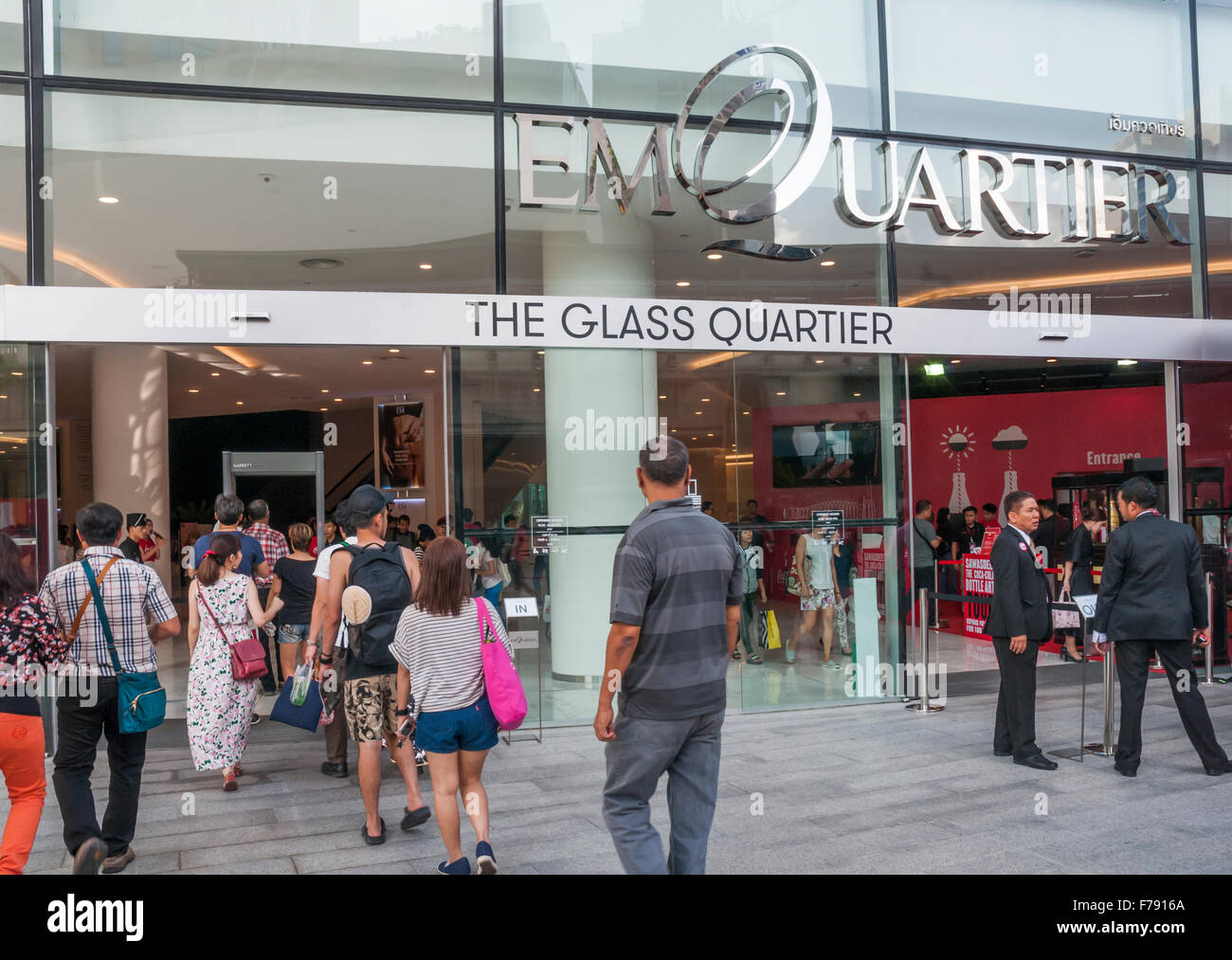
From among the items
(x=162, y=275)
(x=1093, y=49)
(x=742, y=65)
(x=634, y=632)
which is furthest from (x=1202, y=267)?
(x=162, y=275)

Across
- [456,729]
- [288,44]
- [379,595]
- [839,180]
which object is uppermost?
[288,44]

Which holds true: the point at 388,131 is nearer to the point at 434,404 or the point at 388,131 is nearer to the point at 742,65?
the point at 742,65

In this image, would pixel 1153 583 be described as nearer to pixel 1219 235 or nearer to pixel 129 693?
pixel 129 693

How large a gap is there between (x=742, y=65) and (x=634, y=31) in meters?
0.92

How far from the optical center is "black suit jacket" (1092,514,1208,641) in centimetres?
591

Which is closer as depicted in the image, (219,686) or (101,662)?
(101,662)

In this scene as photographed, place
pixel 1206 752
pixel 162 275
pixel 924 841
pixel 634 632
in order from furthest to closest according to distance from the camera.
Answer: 1. pixel 162 275
2. pixel 1206 752
3. pixel 924 841
4. pixel 634 632

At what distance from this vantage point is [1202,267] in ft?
31.6

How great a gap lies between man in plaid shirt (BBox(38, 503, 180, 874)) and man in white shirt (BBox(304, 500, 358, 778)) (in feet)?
3.14

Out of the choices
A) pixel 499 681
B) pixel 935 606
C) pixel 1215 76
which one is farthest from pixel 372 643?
pixel 1215 76

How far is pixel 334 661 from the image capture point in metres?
5.85

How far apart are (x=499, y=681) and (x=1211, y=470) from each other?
27.8ft

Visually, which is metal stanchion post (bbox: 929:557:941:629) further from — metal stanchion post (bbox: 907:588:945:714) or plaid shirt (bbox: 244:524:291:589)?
plaid shirt (bbox: 244:524:291:589)
